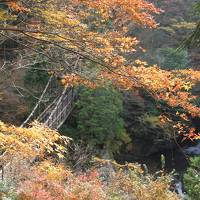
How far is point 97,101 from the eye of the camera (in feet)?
52.3

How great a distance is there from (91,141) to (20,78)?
4.14 m

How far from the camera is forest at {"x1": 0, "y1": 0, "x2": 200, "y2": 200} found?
689cm

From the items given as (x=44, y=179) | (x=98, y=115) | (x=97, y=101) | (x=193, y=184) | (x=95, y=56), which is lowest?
(x=98, y=115)

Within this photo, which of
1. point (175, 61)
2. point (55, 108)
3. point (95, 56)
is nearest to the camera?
point (95, 56)

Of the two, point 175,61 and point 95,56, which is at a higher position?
point 95,56

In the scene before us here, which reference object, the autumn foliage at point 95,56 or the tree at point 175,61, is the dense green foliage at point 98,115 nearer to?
the tree at point 175,61

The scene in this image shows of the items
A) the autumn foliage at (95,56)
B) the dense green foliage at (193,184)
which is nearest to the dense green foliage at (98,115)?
the dense green foliage at (193,184)

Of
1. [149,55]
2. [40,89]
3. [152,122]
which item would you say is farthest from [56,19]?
[149,55]

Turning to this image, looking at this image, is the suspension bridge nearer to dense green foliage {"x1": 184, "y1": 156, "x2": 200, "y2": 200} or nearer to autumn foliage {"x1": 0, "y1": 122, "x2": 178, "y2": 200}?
autumn foliage {"x1": 0, "y1": 122, "x2": 178, "y2": 200}

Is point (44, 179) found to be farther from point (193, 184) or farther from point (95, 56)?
point (193, 184)

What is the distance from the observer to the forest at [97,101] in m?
6.89

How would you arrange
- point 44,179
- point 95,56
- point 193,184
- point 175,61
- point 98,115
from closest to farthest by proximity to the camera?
point 95,56 < point 44,179 < point 193,184 < point 98,115 < point 175,61

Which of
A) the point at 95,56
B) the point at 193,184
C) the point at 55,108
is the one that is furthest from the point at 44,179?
the point at 55,108

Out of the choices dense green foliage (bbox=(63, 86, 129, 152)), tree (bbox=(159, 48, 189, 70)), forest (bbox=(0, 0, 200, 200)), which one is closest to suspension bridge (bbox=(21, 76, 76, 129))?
forest (bbox=(0, 0, 200, 200))
